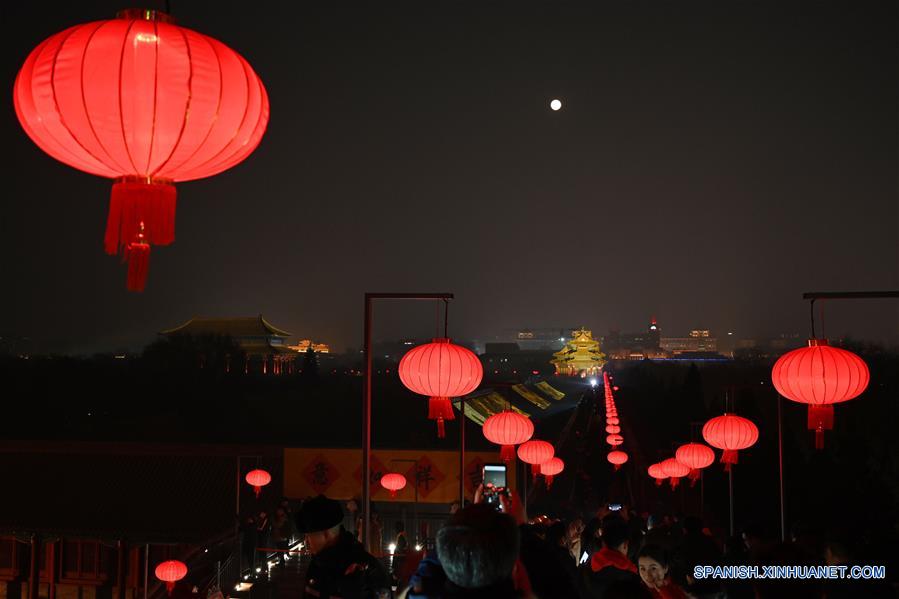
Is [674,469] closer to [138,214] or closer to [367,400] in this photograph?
[367,400]

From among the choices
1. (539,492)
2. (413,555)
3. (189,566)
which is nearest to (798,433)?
(539,492)

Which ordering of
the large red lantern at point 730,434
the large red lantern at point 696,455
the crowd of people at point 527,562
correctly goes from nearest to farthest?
the crowd of people at point 527,562 → the large red lantern at point 730,434 → the large red lantern at point 696,455

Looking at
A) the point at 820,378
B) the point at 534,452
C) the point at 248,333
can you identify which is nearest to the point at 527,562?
the point at 820,378

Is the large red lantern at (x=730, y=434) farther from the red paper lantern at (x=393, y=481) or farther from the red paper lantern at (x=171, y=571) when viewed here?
the red paper lantern at (x=171, y=571)

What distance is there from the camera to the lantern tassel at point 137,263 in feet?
8.27

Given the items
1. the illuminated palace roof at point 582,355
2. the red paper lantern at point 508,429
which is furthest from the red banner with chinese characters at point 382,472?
the illuminated palace roof at point 582,355

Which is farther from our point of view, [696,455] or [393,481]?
[393,481]

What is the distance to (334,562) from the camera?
2492 mm

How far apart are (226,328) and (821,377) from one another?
3885 centimetres

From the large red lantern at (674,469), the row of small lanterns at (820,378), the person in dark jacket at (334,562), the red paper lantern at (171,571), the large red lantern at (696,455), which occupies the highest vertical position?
the row of small lanterns at (820,378)

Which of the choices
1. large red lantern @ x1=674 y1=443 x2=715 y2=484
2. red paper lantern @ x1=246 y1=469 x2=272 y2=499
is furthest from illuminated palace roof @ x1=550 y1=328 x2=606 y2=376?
large red lantern @ x1=674 y1=443 x2=715 y2=484

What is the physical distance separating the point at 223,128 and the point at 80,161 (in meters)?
0.53

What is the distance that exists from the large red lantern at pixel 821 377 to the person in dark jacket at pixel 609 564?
8.57 ft

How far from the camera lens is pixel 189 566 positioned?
1027 cm
